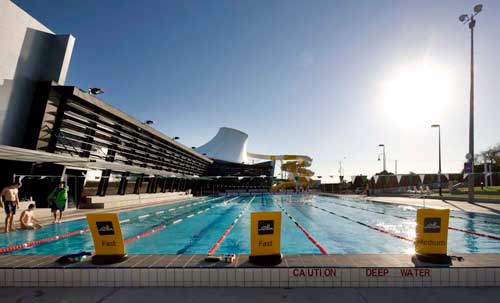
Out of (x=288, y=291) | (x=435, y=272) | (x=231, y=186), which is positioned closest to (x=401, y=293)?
(x=435, y=272)

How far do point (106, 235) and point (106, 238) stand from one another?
5cm

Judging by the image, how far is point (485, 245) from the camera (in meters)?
7.66

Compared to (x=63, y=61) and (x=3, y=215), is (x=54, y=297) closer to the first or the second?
(x=3, y=215)

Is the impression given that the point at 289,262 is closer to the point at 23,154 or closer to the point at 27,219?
the point at 27,219

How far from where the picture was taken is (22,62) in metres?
11.0

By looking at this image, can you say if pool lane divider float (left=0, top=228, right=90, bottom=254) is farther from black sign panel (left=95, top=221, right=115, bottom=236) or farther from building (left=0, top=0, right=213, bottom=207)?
black sign panel (left=95, top=221, right=115, bottom=236)

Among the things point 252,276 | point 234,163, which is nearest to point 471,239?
point 252,276

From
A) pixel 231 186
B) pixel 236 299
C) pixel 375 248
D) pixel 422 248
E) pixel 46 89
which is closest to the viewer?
pixel 236 299

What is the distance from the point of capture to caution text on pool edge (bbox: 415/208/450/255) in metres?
4.57

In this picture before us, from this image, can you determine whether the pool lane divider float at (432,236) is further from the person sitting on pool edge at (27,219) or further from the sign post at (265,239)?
the person sitting on pool edge at (27,219)

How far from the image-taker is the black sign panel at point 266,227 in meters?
4.59

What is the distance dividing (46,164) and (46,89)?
137 inches

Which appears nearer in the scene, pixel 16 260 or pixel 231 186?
pixel 16 260

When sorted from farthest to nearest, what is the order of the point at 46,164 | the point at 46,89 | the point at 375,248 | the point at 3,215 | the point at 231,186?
the point at 231,186, the point at 46,164, the point at 46,89, the point at 3,215, the point at 375,248
